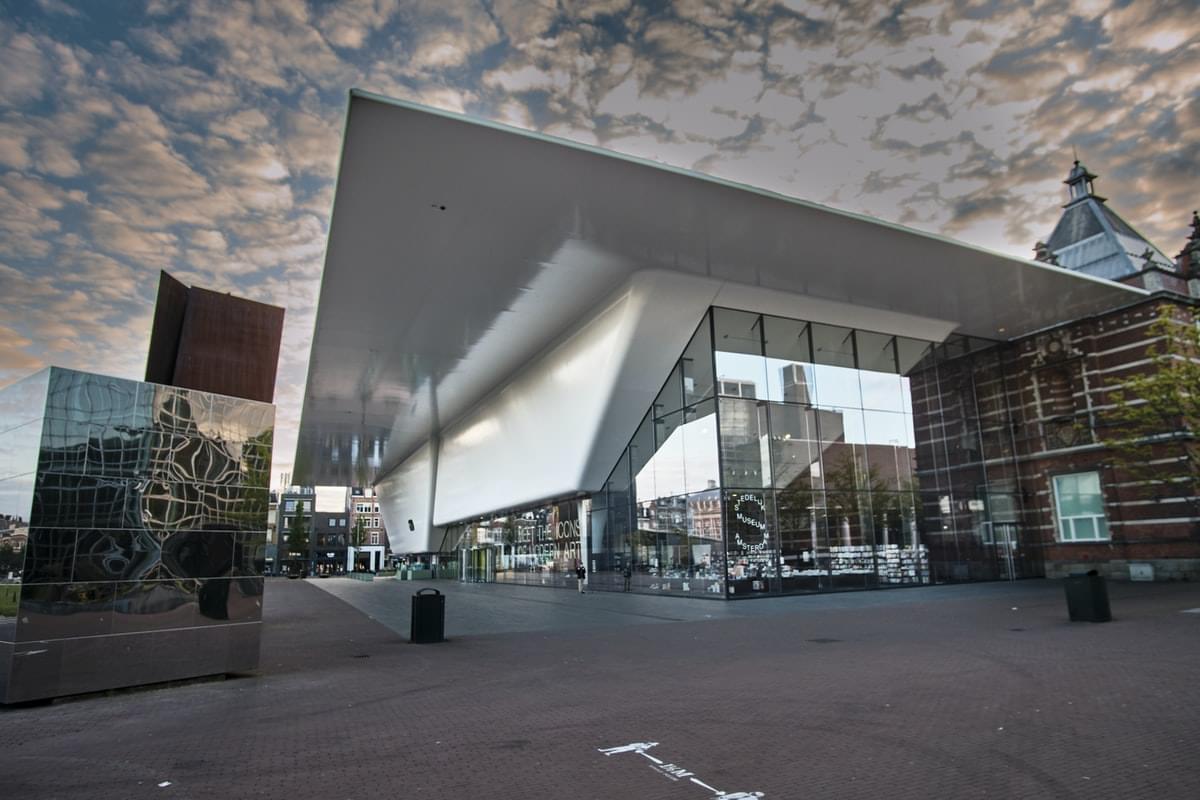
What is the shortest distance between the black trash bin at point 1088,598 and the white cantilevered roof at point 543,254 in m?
9.02

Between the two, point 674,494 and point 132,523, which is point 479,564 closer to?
point 674,494

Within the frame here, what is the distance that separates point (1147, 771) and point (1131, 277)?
27666mm

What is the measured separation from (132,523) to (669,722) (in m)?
7.61

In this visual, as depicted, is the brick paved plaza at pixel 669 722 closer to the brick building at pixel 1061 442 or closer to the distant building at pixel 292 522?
the brick building at pixel 1061 442

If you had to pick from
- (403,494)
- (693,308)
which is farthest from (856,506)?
(403,494)

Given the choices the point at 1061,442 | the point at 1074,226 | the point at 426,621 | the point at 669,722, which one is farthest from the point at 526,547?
the point at 669,722

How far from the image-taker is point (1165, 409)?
17812mm

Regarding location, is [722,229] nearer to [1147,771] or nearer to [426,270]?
[426,270]

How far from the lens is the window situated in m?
27.2

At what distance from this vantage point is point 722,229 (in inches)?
719

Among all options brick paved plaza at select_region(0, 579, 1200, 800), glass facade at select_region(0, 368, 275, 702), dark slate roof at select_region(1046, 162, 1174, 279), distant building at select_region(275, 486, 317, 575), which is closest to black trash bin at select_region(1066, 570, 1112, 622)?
brick paved plaza at select_region(0, 579, 1200, 800)

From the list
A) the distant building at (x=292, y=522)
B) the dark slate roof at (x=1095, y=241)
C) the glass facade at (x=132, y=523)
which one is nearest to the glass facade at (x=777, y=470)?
the dark slate roof at (x=1095, y=241)

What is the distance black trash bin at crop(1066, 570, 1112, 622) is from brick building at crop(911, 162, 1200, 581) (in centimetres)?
1301

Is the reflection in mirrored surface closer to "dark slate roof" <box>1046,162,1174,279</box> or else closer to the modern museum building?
the modern museum building
